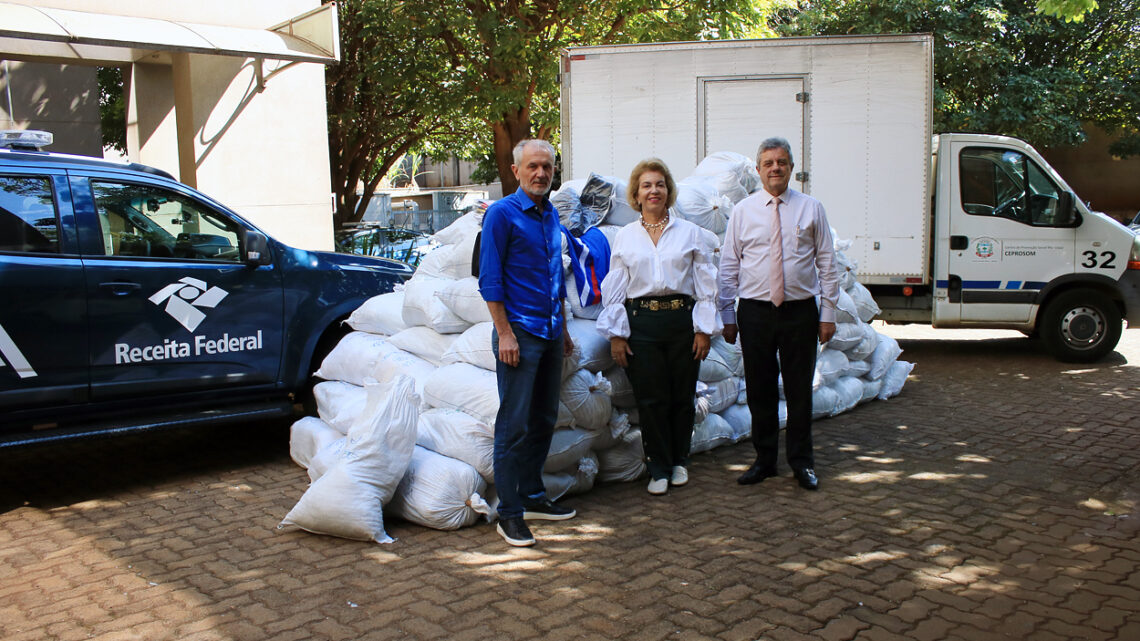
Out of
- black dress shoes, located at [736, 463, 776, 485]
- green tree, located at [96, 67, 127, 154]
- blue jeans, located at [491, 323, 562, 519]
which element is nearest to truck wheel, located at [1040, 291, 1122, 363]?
black dress shoes, located at [736, 463, 776, 485]

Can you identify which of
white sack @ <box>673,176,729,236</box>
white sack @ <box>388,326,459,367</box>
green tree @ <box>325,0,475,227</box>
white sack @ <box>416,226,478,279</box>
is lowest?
white sack @ <box>388,326,459,367</box>

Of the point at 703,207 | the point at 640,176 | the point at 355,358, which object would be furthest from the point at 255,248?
the point at 703,207

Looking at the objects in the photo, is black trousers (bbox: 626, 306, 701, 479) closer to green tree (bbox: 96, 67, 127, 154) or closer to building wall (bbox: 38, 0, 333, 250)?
building wall (bbox: 38, 0, 333, 250)

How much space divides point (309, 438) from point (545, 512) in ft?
5.54

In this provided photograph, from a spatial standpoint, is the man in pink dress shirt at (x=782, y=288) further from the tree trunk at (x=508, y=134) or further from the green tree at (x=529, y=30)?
the tree trunk at (x=508, y=134)

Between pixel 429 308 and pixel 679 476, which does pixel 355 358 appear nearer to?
pixel 429 308

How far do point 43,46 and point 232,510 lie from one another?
8.90 meters

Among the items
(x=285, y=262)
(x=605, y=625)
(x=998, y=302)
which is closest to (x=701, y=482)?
(x=605, y=625)

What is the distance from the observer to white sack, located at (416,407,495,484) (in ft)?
15.4

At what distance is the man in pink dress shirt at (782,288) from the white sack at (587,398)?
31.9 inches

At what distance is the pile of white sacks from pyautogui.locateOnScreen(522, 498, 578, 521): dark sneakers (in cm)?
19

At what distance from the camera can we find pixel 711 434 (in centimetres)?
600

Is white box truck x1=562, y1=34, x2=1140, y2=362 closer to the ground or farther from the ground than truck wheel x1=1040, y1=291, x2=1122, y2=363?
farther from the ground

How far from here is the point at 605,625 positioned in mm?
3537
